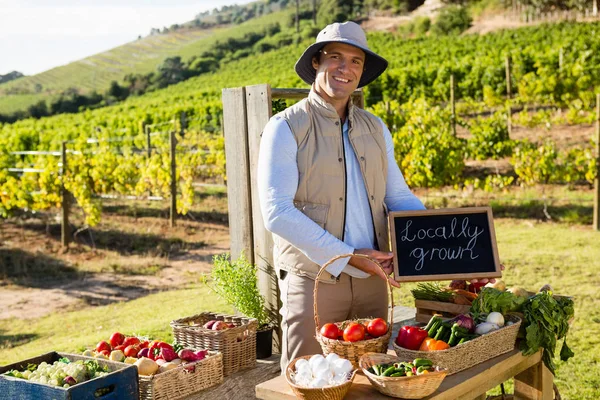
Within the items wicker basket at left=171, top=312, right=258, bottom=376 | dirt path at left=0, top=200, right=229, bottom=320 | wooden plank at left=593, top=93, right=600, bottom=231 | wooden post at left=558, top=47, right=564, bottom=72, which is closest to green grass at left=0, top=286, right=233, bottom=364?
dirt path at left=0, top=200, right=229, bottom=320

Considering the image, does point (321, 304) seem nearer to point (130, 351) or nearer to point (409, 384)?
point (409, 384)

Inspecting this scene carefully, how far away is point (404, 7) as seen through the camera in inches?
2739

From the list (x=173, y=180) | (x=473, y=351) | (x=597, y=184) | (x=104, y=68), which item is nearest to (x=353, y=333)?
(x=473, y=351)

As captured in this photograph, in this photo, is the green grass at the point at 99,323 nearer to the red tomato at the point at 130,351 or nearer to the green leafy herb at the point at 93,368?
the red tomato at the point at 130,351

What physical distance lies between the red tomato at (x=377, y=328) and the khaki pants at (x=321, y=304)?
328 mm

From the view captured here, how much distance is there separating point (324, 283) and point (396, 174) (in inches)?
24.6

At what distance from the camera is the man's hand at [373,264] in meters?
2.88

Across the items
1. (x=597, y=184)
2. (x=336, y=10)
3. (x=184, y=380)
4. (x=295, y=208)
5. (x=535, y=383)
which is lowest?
(x=535, y=383)

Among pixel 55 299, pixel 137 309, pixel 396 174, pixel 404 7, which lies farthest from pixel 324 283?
pixel 404 7

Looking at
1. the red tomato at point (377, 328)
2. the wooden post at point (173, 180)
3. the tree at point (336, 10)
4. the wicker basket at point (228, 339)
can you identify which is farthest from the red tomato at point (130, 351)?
the tree at point (336, 10)

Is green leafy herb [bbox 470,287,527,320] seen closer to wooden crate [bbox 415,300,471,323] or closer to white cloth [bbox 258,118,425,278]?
wooden crate [bbox 415,300,471,323]

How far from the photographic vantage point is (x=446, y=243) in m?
3.11

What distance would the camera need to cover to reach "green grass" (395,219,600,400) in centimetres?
523

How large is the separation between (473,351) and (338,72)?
1176 mm
